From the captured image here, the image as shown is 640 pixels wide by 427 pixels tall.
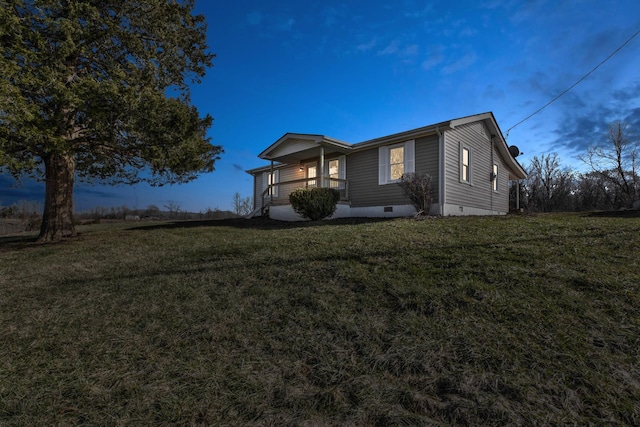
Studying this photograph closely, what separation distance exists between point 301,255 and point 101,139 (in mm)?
6747

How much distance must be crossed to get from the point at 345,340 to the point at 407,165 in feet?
31.2

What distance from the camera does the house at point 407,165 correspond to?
417 inches

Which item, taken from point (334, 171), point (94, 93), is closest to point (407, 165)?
point (334, 171)

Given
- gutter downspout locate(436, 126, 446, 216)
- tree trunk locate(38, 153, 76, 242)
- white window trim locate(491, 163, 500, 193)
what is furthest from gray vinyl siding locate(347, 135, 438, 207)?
tree trunk locate(38, 153, 76, 242)

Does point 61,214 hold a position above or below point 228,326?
above

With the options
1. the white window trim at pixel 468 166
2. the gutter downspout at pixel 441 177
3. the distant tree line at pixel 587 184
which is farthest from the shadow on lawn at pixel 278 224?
the distant tree line at pixel 587 184

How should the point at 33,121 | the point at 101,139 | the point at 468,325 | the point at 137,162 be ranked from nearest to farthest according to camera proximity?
the point at 468,325 → the point at 33,121 → the point at 101,139 → the point at 137,162

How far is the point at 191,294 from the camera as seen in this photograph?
12.8 feet

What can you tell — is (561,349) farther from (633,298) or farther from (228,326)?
(228,326)

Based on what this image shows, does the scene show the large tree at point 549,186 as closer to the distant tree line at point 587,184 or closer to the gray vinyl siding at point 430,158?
the distant tree line at point 587,184

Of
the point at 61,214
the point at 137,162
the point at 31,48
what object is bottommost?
the point at 61,214

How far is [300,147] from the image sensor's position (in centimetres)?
1334

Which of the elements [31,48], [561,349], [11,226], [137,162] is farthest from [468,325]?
[11,226]

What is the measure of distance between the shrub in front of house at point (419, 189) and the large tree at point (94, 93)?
6401 millimetres
